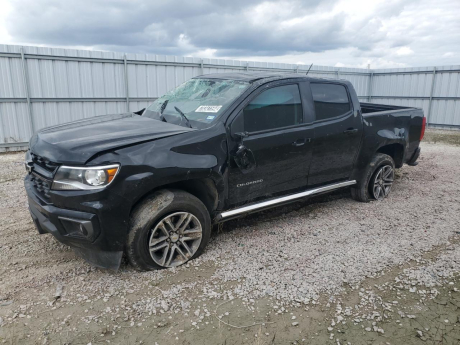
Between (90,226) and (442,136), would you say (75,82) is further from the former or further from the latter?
(442,136)

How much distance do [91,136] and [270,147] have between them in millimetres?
1859

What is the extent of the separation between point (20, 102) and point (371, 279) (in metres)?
10.3

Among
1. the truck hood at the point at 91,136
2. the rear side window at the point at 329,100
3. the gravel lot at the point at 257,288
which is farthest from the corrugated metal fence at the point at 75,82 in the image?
the rear side window at the point at 329,100

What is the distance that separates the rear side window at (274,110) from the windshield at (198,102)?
0.24 meters

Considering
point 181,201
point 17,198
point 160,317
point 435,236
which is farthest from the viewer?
point 17,198

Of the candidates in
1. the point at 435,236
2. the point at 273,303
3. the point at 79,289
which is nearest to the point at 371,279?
the point at 273,303

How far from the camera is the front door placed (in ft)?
A: 12.4

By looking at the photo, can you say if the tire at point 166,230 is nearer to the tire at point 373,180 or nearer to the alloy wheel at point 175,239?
the alloy wheel at point 175,239

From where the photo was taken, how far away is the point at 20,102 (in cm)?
1003

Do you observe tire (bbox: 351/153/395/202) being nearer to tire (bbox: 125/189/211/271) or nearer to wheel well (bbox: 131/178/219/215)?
wheel well (bbox: 131/178/219/215)

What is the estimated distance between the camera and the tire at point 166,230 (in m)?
3.18

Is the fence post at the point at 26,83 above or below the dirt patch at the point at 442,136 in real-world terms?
above

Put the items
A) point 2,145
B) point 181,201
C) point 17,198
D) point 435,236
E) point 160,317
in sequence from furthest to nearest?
point 2,145, point 17,198, point 435,236, point 181,201, point 160,317

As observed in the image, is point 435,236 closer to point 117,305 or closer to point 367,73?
point 117,305
